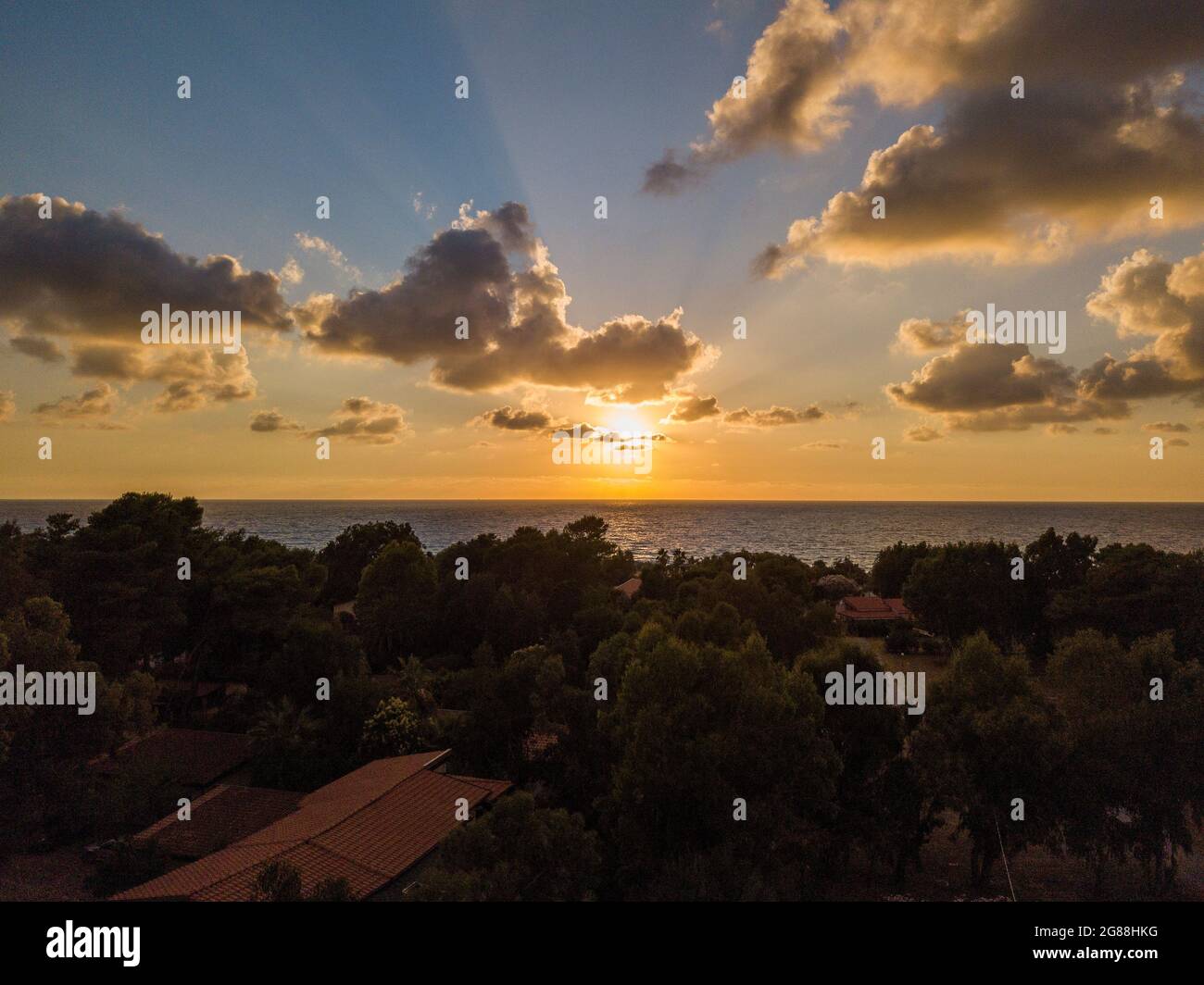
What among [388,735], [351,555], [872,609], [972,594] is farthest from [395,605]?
[972,594]

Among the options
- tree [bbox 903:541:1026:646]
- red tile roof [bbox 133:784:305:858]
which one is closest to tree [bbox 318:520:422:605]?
red tile roof [bbox 133:784:305:858]

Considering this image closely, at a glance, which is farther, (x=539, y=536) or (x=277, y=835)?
(x=539, y=536)

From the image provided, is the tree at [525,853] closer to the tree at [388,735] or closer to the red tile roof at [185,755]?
the tree at [388,735]

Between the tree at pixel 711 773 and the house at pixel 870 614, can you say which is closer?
the tree at pixel 711 773

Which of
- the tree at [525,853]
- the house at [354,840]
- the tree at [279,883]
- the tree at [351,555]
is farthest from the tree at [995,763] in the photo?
the tree at [351,555]

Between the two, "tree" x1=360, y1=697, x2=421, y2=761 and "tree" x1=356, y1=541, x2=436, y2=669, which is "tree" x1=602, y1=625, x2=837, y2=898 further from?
"tree" x1=356, y1=541, x2=436, y2=669

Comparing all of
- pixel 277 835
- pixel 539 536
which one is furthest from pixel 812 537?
pixel 277 835
